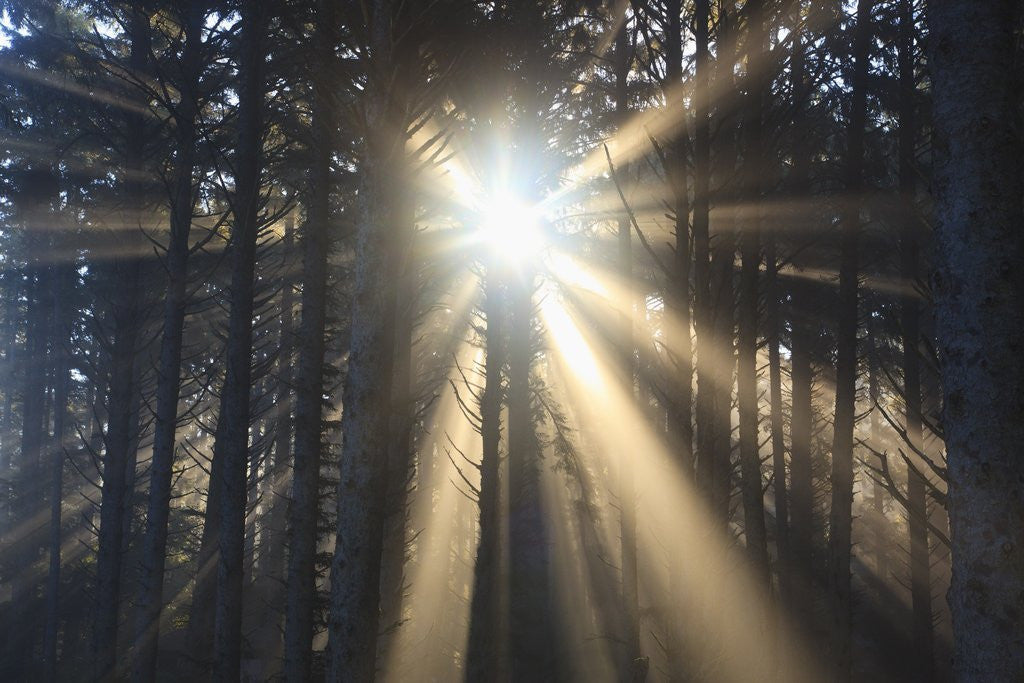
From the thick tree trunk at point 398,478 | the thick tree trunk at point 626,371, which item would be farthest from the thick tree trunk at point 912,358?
the thick tree trunk at point 398,478

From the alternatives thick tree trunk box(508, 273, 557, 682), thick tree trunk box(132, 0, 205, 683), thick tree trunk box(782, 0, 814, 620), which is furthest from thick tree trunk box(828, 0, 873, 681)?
thick tree trunk box(132, 0, 205, 683)

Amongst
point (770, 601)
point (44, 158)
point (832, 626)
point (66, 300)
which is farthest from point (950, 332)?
point (66, 300)

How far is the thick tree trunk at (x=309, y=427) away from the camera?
8.17 meters

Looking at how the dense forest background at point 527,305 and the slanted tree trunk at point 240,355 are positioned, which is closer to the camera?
the dense forest background at point 527,305

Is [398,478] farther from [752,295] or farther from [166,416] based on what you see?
[752,295]

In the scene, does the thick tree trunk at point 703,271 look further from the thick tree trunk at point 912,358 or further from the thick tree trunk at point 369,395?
the thick tree trunk at point 912,358

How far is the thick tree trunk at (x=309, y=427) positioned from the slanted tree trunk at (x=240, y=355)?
0.66 metres

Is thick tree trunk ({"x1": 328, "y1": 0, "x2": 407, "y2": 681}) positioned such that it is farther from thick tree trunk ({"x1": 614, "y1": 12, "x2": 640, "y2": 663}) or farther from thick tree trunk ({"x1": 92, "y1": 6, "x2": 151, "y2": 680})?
thick tree trunk ({"x1": 92, "y1": 6, "x2": 151, "y2": 680})

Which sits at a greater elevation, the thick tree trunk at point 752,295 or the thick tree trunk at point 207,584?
the thick tree trunk at point 752,295

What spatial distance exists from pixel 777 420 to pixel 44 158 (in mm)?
21224

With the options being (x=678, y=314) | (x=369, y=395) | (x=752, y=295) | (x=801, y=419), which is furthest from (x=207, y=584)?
(x=801, y=419)

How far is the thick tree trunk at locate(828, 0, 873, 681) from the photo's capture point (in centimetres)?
1067

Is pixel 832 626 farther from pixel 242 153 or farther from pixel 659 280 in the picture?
pixel 242 153

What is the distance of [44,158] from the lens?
1752cm
